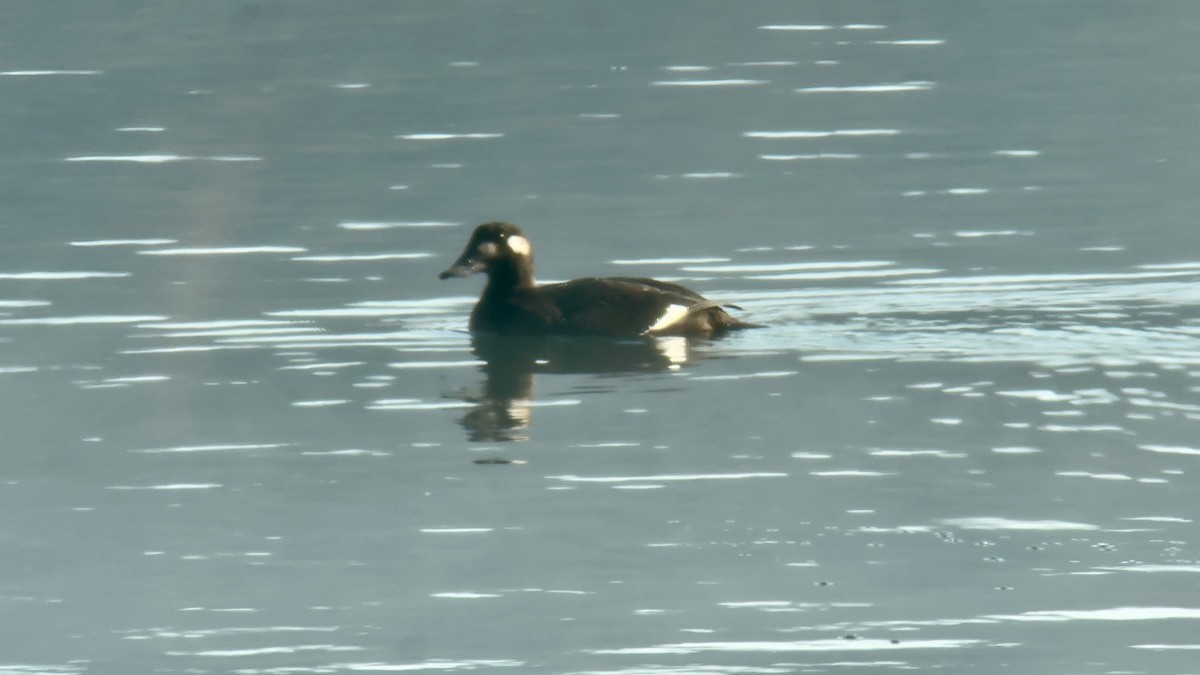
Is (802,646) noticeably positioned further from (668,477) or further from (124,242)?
(124,242)

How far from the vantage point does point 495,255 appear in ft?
51.0

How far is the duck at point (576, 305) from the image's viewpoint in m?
14.6

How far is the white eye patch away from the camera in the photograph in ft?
51.1

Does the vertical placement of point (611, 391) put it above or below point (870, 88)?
below

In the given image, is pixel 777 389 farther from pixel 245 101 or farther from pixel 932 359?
pixel 245 101

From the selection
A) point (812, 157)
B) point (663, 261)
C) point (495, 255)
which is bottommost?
point (663, 261)

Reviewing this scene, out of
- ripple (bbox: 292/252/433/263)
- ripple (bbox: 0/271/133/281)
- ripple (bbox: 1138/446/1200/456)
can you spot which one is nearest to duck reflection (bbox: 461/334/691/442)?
ripple (bbox: 1138/446/1200/456)

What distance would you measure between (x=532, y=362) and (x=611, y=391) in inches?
48.3

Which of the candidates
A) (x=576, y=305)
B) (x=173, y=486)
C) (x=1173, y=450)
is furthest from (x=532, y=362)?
(x=1173, y=450)

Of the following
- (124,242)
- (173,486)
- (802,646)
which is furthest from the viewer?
(124,242)

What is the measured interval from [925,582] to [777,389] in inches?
156

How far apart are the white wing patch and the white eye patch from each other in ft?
4.20

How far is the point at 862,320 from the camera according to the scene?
48.9 ft

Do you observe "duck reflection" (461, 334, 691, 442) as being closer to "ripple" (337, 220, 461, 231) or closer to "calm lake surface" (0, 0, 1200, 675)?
"calm lake surface" (0, 0, 1200, 675)
